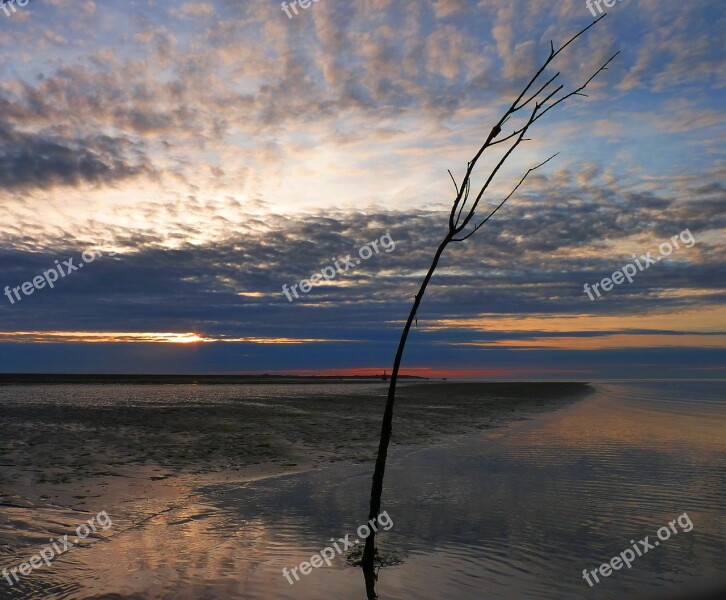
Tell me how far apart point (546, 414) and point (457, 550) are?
26396mm

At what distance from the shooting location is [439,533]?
9.31m

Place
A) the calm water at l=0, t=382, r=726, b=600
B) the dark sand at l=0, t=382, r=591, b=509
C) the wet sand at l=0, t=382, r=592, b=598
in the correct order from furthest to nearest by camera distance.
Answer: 1. the dark sand at l=0, t=382, r=591, b=509
2. the wet sand at l=0, t=382, r=592, b=598
3. the calm water at l=0, t=382, r=726, b=600

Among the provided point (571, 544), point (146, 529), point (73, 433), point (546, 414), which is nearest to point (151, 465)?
point (146, 529)

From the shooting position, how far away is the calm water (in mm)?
7148

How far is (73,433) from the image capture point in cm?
2127

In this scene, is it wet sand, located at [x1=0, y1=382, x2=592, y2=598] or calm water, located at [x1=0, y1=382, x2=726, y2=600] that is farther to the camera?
wet sand, located at [x1=0, y1=382, x2=592, y2=598]

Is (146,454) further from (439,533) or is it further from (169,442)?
(439,533)

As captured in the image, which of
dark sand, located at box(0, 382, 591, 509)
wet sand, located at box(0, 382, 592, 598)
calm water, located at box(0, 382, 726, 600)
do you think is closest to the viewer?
calm water, located at box(0, 382, 726, 600)

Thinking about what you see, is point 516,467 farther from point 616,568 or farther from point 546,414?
point 546,414

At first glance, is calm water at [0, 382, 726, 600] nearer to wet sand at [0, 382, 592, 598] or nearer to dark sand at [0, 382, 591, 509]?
wet sand at [0, 382, 592, 598]

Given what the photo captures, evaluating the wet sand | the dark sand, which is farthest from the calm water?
the dark sand

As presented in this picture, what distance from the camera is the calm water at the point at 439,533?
23.5ft

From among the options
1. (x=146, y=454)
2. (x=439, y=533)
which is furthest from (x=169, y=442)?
(x=439, y=533)

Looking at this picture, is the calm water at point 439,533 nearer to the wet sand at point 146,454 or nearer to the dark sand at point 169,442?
the wet sand at point 146,454
